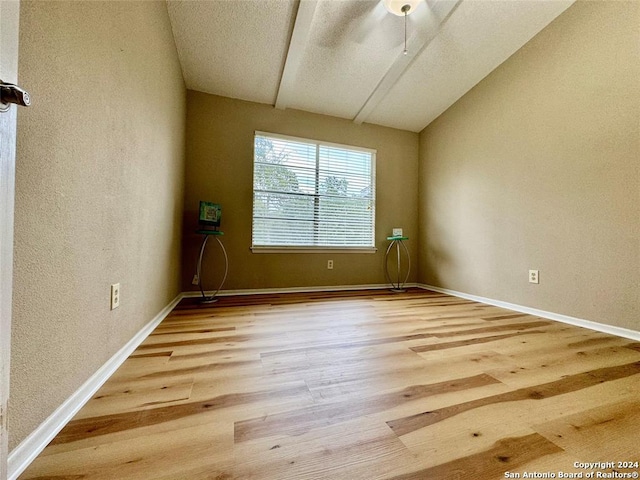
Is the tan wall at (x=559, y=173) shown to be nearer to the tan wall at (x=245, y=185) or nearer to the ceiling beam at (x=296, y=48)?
the tan wall at (x=245, y=185)

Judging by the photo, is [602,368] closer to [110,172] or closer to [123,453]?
Result: [123,453]

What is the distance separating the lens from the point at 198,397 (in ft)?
3.27

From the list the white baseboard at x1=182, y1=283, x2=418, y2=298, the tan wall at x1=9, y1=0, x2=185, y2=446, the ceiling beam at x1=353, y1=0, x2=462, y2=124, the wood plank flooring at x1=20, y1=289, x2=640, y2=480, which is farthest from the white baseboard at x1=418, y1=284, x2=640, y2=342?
the tan wall at x1=9, y1=0, x2=185, y2=446

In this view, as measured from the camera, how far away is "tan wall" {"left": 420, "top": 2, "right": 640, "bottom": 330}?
179 centimetres

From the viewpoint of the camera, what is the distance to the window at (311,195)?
317 cm

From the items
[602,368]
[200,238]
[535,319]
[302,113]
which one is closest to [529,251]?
[535,319]

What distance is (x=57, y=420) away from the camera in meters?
0.80

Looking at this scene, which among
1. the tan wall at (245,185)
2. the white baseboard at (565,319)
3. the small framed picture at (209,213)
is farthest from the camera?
the tan wall at (245,185)

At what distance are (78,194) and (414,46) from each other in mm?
2998

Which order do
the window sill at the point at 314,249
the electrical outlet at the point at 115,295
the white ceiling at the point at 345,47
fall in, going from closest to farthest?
the electrical outlet at the point at 115,295, the white ceiling at the point at 345,47, the window sill at the point at 314,249

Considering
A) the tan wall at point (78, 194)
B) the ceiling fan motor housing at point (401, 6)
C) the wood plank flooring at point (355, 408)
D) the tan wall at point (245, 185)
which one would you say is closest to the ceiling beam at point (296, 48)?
the tan wall at point (245, 185)

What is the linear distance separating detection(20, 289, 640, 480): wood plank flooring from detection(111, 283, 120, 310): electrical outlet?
32 centimetres

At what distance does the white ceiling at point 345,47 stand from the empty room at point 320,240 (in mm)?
22

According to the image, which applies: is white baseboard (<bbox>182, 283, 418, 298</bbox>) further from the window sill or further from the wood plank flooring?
the wood plank flooring
